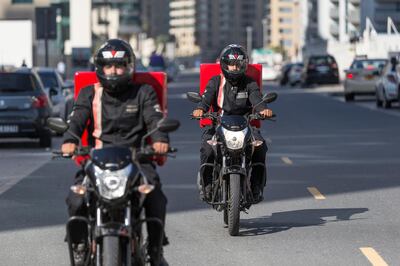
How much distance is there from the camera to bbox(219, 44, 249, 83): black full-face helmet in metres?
13.1

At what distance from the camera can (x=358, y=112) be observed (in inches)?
1687

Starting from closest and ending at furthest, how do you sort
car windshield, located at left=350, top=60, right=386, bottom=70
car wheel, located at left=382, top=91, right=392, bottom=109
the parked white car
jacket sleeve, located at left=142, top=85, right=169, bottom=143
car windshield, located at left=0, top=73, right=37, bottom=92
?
1. jacket sleeve, located at left=142, top=85, right=169, bottom=143
2. car windshield, located at left=0, top=73, right=37, bottom=92
3. car wheel, located at left=382, top=91, right=392, bottom=109
4. car windshield, located at left=350, top=60, right=386, bottom=70
5. the parked white car

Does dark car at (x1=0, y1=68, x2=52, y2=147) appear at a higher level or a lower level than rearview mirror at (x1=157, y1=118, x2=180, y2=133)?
lower

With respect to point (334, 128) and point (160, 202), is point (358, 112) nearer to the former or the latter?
point (334, 128)

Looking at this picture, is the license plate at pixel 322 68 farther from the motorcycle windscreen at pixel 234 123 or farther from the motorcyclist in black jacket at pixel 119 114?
the motorcyclist in black jacket at pixel 119 114

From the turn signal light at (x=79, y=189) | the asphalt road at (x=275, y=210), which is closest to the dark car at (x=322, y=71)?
the asphalt road at (x=275, y=210)

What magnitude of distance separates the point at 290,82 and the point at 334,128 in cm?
5286

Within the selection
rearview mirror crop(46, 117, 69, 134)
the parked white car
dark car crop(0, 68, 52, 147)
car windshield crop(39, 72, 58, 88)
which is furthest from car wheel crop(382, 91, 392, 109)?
the parked white car

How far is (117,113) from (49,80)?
24160 mm

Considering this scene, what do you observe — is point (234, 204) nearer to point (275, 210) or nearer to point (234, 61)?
point (234, 61)

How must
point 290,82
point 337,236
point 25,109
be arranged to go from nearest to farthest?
point 337,236, point 25,109, point 290,82

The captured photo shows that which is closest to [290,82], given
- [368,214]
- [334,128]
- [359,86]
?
[359,86]

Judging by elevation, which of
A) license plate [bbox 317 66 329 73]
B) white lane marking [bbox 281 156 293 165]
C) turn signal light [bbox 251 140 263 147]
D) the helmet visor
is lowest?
white lane marking [bbox 281 156 293 165]

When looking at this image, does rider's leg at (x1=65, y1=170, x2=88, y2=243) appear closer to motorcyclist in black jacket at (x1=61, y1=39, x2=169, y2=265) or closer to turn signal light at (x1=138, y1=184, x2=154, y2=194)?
motorcyclist in black jacket at (x1=61, y1=39, x2=169, y2=265)
